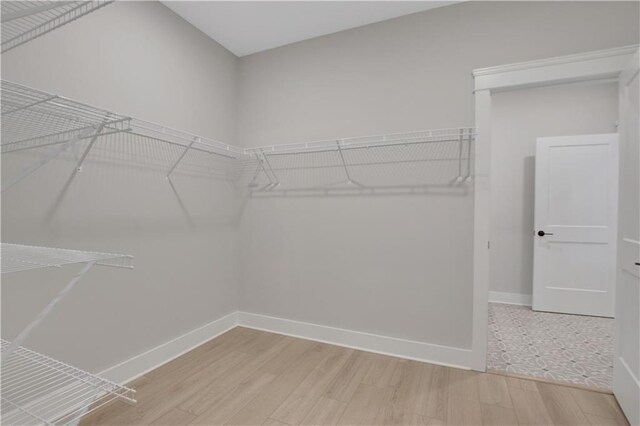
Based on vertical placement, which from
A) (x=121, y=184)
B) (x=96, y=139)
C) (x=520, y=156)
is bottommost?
(x=121, y=184)

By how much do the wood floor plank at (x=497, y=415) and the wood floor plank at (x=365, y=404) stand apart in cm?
50

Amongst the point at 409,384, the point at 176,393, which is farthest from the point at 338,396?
the point at 176,393

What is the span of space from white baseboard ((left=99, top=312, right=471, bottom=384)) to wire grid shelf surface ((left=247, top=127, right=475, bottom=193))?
1196mm

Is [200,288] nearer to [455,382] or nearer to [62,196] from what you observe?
[62,196]

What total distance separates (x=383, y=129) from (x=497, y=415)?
6.54 ft

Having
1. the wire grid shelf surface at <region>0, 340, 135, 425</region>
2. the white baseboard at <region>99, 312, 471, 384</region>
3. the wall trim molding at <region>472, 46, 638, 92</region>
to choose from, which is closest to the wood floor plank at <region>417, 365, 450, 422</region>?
the white baseboard at <region>99, 312, 471, 384</region>

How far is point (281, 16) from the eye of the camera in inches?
97.3

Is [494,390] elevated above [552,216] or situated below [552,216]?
below

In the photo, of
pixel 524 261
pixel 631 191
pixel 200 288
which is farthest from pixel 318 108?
pixel 524 261

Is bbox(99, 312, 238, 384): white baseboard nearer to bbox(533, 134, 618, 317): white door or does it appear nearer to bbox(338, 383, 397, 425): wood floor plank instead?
bbox(338, 383, 397, 425): wood floor plank

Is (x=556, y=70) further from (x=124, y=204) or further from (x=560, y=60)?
(x=124, y=204)

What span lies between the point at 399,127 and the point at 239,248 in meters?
1.84

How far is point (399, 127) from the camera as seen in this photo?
248 cm

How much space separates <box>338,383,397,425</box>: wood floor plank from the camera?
1729mm
